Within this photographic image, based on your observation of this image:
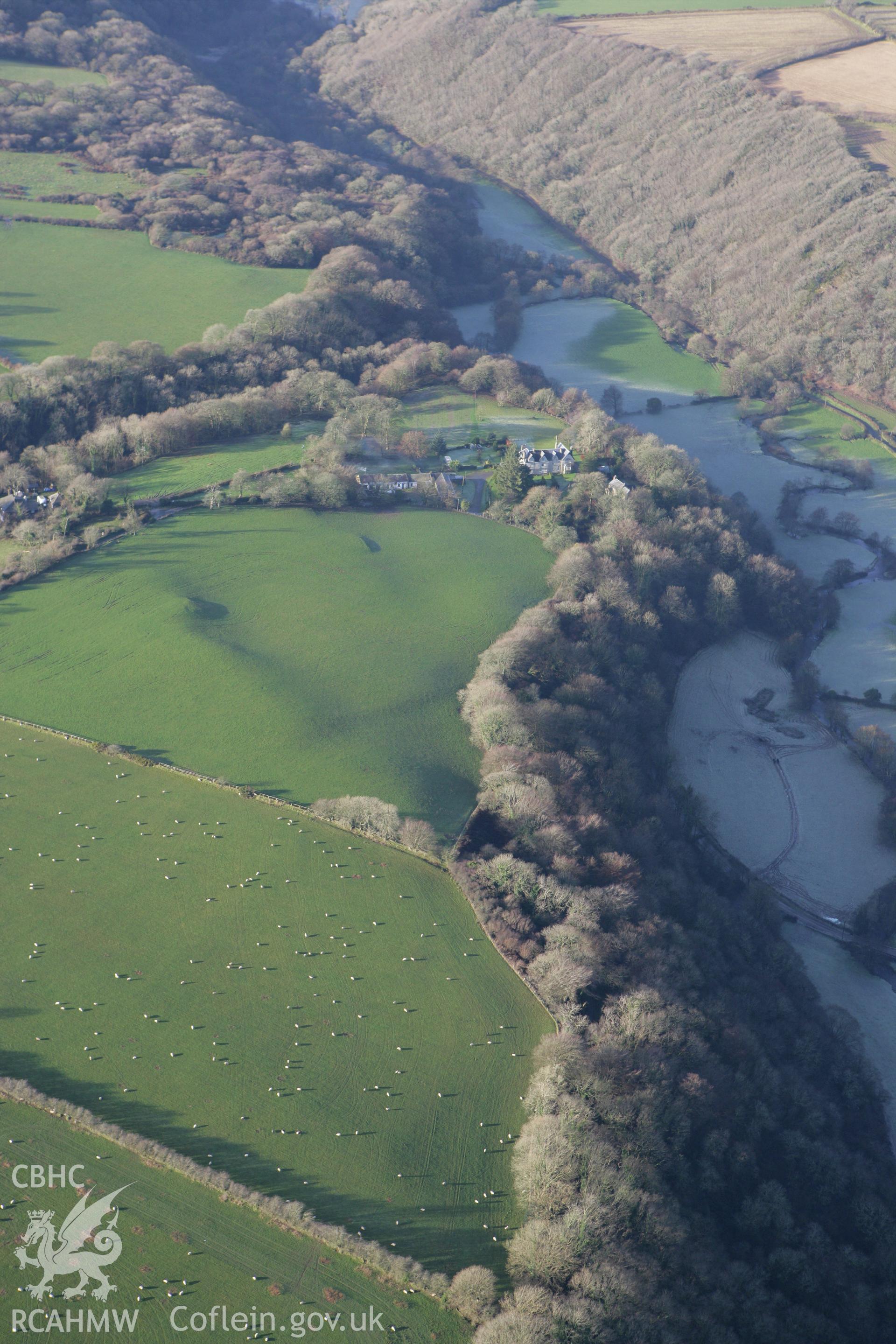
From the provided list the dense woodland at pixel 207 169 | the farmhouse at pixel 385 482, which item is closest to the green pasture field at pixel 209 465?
the farmhouse at pixel 385 482

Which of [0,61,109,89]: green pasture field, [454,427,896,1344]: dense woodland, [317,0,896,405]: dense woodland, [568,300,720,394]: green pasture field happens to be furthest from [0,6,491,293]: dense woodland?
[454,427,896,1344]: dense woodland

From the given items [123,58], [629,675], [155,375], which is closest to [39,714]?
[629,675]

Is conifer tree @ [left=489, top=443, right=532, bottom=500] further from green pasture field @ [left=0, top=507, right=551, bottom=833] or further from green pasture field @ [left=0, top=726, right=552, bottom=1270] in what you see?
green pasture field @ [left=0, top=726, right=552, bottom=1270]

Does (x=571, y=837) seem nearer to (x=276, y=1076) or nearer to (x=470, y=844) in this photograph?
(x=470, y=844)

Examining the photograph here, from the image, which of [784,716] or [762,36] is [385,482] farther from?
[762,36]

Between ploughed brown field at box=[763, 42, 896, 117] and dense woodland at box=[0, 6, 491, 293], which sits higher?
ploughed brown field at box=[763, 42, 896, 117]

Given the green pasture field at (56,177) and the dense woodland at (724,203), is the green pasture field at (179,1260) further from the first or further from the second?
the green pasture field at (56,177)

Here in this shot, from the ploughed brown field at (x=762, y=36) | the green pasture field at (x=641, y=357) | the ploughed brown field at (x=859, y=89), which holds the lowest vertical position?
the green pasture field at (x=641, y=357)
